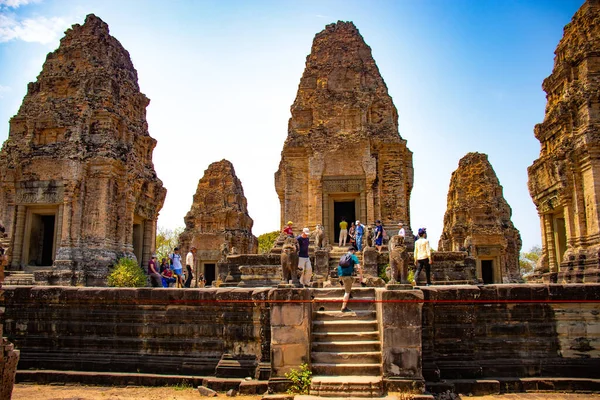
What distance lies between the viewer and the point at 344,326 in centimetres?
809

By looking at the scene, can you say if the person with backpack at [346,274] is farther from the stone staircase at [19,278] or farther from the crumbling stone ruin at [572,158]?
the stone staircase at [19,278]

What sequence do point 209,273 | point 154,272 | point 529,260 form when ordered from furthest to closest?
point 529,260 → point 209,273 → point 154,272

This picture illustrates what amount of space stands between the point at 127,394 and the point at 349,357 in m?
3.65

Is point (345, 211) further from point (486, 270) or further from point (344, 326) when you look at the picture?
point (486, 270)

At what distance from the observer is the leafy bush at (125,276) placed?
49.5 ft

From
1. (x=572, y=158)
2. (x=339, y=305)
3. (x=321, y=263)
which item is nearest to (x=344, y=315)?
(x=339, y=305)

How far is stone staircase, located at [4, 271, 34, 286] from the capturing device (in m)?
16.0

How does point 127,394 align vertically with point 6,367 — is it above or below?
below

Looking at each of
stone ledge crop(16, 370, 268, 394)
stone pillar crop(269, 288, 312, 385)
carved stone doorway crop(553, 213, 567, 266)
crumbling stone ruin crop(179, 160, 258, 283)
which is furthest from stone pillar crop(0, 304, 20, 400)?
crumbling stone ruin crop(179, 160, 258, 283)

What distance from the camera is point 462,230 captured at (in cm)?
2980

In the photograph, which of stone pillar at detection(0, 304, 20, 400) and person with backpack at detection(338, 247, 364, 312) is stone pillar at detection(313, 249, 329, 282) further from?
stone pillar at detection(0, 304, 20, 400)

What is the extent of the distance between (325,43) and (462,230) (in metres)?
15.6

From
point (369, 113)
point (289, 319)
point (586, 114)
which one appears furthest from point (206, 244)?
point (289, 319)

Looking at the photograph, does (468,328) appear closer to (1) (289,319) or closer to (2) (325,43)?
(1) (289,319)
